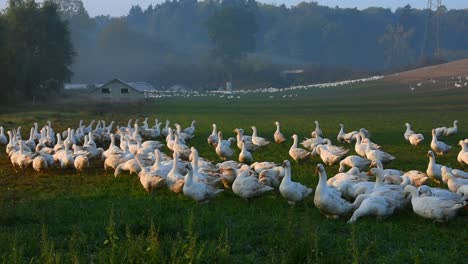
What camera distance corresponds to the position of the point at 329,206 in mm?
9516

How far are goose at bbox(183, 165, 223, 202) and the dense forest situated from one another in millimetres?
88376

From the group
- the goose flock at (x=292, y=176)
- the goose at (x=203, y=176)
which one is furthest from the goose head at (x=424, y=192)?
the goose at (x=203, y=176)

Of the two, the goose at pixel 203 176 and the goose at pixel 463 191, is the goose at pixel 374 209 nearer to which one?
the goose at pixel 463 191

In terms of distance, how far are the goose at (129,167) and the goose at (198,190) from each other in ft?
10.5

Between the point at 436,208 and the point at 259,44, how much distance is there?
6184 inches

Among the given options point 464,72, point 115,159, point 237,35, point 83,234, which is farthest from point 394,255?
point 237,35

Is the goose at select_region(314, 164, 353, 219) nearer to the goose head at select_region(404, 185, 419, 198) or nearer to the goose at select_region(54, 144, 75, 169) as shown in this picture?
the goose head at select_region(404, 185, 419, 198)

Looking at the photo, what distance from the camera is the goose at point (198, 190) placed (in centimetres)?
1070

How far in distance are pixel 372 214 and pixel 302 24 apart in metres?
148

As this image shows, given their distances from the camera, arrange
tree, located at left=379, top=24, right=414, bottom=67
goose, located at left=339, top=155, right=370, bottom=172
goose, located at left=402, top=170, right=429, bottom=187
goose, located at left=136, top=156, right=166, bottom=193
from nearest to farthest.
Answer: goose, located at left=402, top=170, right=429, bottom=187
goose, located at left=136, top=156, right=166, bottom=193
goose, located at left=339, top=155, right=370, bottom=172
tree, located at left=379, top=24, right=414, bottom=67

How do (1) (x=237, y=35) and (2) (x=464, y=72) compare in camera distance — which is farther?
(1) (x=237, y=35)

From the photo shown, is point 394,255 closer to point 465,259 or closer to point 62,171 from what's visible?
point 465,259

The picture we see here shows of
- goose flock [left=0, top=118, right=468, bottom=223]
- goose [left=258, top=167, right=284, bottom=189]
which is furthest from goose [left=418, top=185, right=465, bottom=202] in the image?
goose [left=258, top=167, right=284, bottom=189]

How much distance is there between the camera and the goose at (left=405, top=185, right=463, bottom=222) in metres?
8.92
